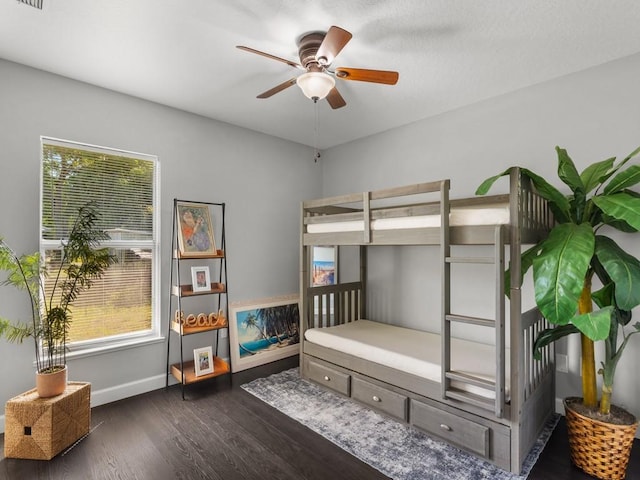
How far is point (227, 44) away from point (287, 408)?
112 inches

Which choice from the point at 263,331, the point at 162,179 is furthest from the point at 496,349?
the point at 162,179

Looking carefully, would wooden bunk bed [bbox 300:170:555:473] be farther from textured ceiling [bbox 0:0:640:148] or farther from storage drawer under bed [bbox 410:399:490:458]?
textured ceiling [bbox 0:0:640:148]

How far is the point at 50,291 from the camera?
2740mm

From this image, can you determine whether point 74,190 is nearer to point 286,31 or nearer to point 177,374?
point 177,374

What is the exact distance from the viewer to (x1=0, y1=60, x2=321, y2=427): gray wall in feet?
8.33

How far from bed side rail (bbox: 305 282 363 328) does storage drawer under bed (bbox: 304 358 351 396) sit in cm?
42

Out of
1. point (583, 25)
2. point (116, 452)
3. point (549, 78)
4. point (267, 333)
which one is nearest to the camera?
point (583, 25)

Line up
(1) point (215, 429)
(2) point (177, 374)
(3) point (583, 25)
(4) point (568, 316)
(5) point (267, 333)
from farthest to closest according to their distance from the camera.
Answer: (5) point (267, 333)
(2) point (177, 374)
(1) point (215, 429)
(3) point (583, 25)
(4) point (568, 316)

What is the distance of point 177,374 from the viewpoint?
10.4 feet

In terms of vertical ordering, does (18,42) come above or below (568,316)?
above

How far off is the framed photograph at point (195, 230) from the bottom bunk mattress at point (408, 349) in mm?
1348

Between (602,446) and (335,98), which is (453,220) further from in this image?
(602,446)

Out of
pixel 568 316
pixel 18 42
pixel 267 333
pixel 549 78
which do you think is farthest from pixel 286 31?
pixel 267 333

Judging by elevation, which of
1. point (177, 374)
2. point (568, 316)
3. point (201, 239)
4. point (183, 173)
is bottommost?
point (177, 374)
